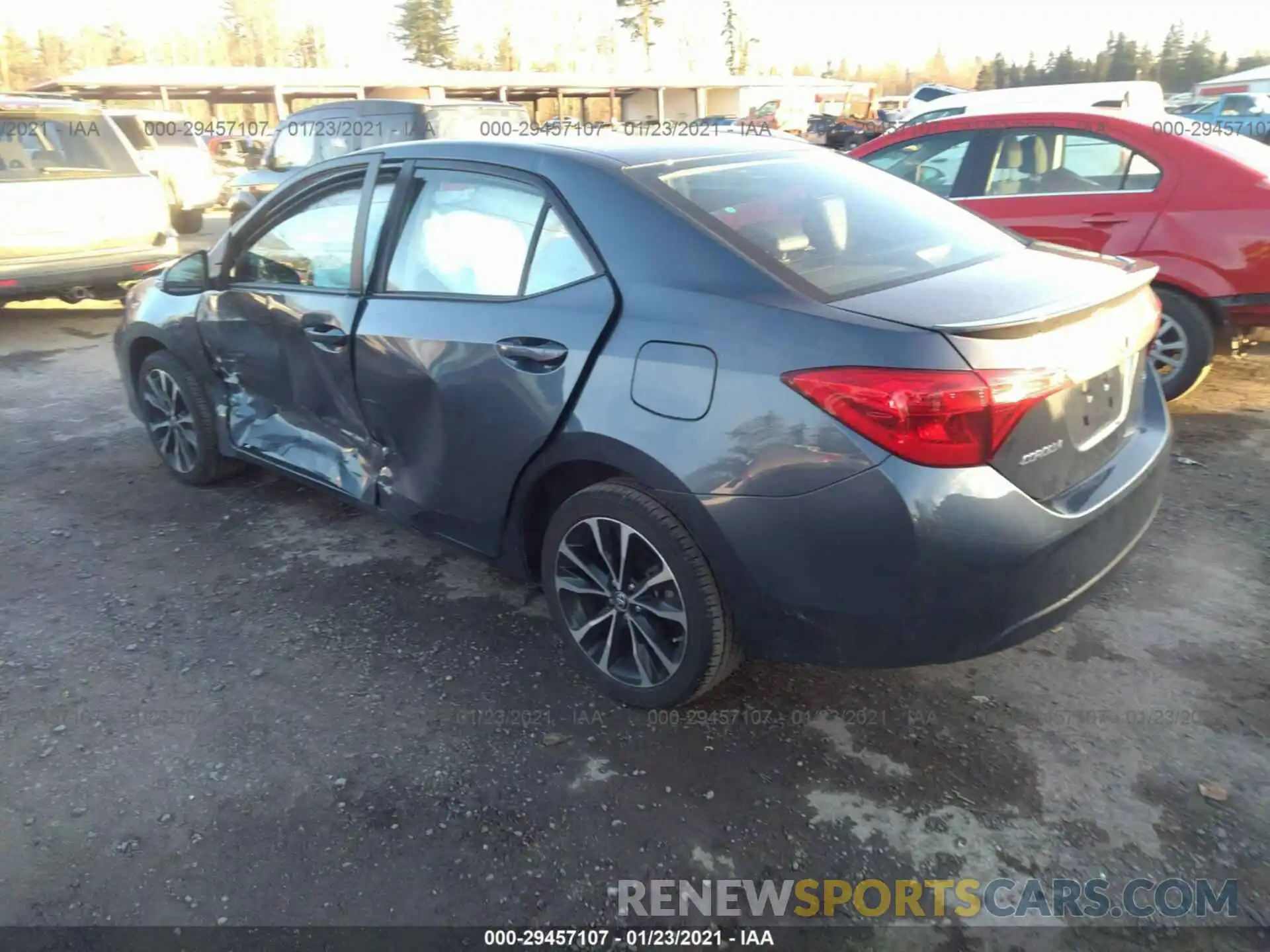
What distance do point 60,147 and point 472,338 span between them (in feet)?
24.0

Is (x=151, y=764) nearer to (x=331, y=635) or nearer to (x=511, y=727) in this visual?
(x=331, y=635)

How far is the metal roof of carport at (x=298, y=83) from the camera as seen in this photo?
110 feet

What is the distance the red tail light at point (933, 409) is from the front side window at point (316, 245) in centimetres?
195

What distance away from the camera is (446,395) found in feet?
10.0

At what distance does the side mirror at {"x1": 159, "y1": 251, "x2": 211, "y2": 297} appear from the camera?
166 inches

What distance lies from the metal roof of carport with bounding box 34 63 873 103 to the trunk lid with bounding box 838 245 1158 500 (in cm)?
3736

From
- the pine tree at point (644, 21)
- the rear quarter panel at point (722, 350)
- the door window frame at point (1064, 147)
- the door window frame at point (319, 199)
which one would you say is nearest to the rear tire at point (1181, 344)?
the door window frame at point (1064, 147)

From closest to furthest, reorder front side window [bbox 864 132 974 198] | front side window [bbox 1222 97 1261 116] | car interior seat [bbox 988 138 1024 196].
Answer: car interior seat [bbox 988 138 1024 196] < front side window [bbox 864 132 974 198] < front side window [bbox 1222 97 1261 116]

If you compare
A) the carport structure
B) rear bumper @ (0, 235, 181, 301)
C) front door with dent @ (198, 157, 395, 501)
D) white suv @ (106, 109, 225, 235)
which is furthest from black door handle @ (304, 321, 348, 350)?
the carport structure

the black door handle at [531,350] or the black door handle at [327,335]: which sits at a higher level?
the black door handle at [531,350]

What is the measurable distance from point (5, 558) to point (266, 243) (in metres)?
1.73

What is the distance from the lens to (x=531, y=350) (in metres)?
2.79

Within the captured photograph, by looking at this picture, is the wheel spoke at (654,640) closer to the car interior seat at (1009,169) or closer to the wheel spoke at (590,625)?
the wheel spoke at (590,625)

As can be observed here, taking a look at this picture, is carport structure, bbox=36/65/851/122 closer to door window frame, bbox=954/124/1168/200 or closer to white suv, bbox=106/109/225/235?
white suv, bbox=106/109/225/235
